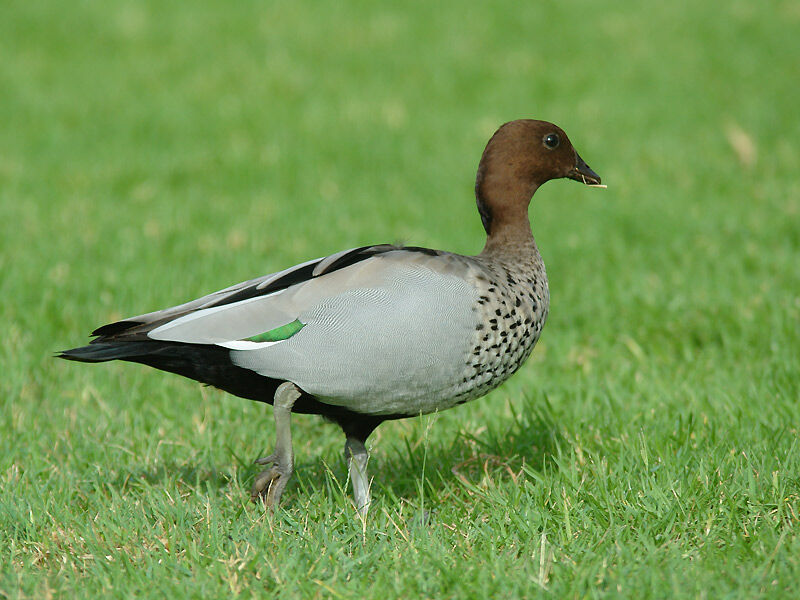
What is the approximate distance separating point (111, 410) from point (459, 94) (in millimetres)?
6994

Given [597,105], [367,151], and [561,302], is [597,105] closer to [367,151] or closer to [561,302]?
[367,151]

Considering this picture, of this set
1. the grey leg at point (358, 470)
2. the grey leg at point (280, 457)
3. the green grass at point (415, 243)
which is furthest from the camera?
the grey leg at point (358, 470)

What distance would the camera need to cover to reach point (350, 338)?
3.27 meters

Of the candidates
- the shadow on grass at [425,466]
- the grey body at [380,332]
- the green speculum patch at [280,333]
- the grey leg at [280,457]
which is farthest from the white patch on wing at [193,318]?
the shadow on grass at [425,466]

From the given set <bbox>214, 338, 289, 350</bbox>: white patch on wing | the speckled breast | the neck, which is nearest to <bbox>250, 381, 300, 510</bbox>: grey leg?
<bbox>214, 338, 289, 350</bbox>: white patch on wing

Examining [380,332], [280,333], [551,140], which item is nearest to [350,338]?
[380,332]

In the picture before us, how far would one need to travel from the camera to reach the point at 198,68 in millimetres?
11273

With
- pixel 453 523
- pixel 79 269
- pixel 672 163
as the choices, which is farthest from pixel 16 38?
A: pixel 453 523

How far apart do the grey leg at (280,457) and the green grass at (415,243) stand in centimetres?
8

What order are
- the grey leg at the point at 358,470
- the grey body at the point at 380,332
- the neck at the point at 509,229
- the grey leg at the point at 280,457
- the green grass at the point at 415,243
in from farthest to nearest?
the neck at the point at 509,229 → the grey leg at the point at 358,470 → the grey leg at the point at 280,457 → the grey body at the point at 380,332 → the green grass at the point at 415,243

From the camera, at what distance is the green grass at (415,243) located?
10.2 ft

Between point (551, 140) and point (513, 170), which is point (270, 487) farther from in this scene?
point (551, 140)

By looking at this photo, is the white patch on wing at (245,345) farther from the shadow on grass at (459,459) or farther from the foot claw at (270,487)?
the shadow on grass at (459,459)

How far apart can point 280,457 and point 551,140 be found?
1623 mm
